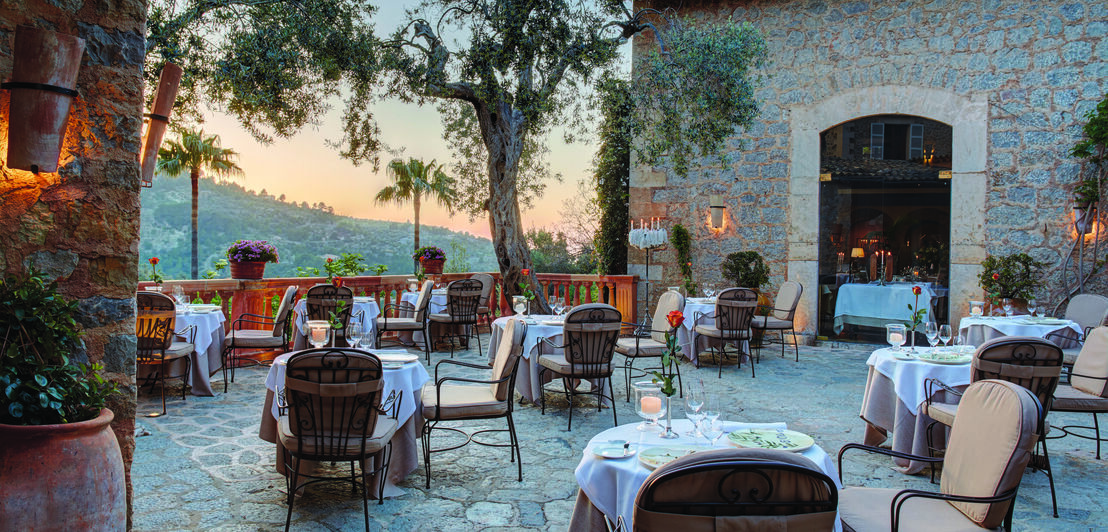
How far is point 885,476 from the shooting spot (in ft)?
13.0

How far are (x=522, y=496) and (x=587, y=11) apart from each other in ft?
18.7

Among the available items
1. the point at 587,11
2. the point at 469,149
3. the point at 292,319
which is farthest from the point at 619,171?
the point at 292,319

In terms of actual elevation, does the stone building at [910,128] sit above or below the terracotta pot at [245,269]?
above

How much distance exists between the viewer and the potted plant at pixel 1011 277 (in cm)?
798

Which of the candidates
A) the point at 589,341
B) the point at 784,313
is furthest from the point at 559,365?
the point at 784,313

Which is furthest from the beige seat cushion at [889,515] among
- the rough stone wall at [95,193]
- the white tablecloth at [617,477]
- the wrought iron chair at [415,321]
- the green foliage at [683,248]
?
the green foliage at [683,248]

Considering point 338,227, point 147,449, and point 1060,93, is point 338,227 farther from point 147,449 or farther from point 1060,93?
point 1060,93

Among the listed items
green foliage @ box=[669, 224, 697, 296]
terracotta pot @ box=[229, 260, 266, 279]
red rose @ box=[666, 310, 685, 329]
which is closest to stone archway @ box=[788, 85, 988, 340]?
green foliage @ box=[669, 224, 697, 296]

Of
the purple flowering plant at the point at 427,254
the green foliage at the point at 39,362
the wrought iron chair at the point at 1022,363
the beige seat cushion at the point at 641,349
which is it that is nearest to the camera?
the green foliage at the point at 39,362

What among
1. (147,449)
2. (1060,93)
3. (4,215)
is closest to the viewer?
(4,215)

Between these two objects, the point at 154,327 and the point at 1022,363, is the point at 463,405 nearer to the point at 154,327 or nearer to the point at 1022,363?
the point at 154,327

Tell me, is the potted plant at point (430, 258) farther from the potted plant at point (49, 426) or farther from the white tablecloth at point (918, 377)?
the potted plant at point (49, 426)

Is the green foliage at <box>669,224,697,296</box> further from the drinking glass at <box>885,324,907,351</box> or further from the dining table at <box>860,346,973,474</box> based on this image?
the dining table at <box>860,346,973,474</box>

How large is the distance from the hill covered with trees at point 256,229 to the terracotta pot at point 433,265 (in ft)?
20.9
